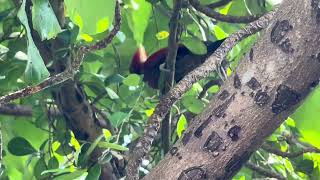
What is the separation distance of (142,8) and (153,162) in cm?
42

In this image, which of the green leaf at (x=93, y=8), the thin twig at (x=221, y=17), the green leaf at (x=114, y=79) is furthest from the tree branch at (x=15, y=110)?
the green leaf at (x=93, y=8)

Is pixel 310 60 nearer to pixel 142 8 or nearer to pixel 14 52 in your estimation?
pixel 142 8

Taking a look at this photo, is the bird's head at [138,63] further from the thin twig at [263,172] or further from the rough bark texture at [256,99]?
the rough bark texture at [256,99]

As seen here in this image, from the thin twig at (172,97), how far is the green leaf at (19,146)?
0.43m

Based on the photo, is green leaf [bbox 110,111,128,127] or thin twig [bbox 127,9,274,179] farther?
green leaf [bbox 110,111,128,127]

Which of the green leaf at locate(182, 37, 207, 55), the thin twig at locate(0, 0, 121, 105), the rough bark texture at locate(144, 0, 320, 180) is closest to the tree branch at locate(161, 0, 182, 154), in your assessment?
the green leaf at locate(182, 37, 207, 55)

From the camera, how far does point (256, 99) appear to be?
2.62 ft

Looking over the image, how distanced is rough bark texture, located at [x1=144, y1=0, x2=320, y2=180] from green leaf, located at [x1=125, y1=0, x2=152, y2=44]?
32 centimetres

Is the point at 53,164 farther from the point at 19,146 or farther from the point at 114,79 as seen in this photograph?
the point at 114,79

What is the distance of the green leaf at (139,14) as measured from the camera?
3.62 ft

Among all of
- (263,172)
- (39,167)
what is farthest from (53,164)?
(263,172)

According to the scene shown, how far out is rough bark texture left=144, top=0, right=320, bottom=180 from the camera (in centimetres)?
78

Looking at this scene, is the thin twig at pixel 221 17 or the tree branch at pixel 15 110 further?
the tree branch at pixel 15 110

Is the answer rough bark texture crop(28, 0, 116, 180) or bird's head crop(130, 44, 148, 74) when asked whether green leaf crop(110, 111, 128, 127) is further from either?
bird's head crop(130, 44, 148, 74)
